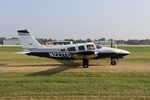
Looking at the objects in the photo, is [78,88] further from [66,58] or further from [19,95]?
[66,58]

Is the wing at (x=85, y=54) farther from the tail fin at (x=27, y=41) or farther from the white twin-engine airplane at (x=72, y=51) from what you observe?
the tail fin at (x=27, y=41)

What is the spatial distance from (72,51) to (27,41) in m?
4.32

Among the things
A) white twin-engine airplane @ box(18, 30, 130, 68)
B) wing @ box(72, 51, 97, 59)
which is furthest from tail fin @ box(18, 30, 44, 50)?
wing @ box(72, 51, 97, 59)

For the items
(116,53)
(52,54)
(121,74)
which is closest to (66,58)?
(52,54)

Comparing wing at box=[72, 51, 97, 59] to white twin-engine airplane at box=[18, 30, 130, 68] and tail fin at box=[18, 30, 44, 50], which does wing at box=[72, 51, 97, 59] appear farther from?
tail fin at box=[18, 30, 44, 50]

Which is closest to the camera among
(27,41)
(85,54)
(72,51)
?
(85,54)

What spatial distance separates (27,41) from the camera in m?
28.2

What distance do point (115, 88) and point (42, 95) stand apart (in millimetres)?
3794

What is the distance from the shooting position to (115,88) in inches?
589

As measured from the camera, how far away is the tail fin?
28.0 m

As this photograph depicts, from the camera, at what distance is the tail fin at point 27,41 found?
28016 mm

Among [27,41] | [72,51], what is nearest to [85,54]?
[72,51]

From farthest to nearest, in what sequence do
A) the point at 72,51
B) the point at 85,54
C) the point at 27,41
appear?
the point at 27,41 < the point at 72,51 < the point at 85,54

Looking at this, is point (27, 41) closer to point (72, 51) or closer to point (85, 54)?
point (72, 51)
